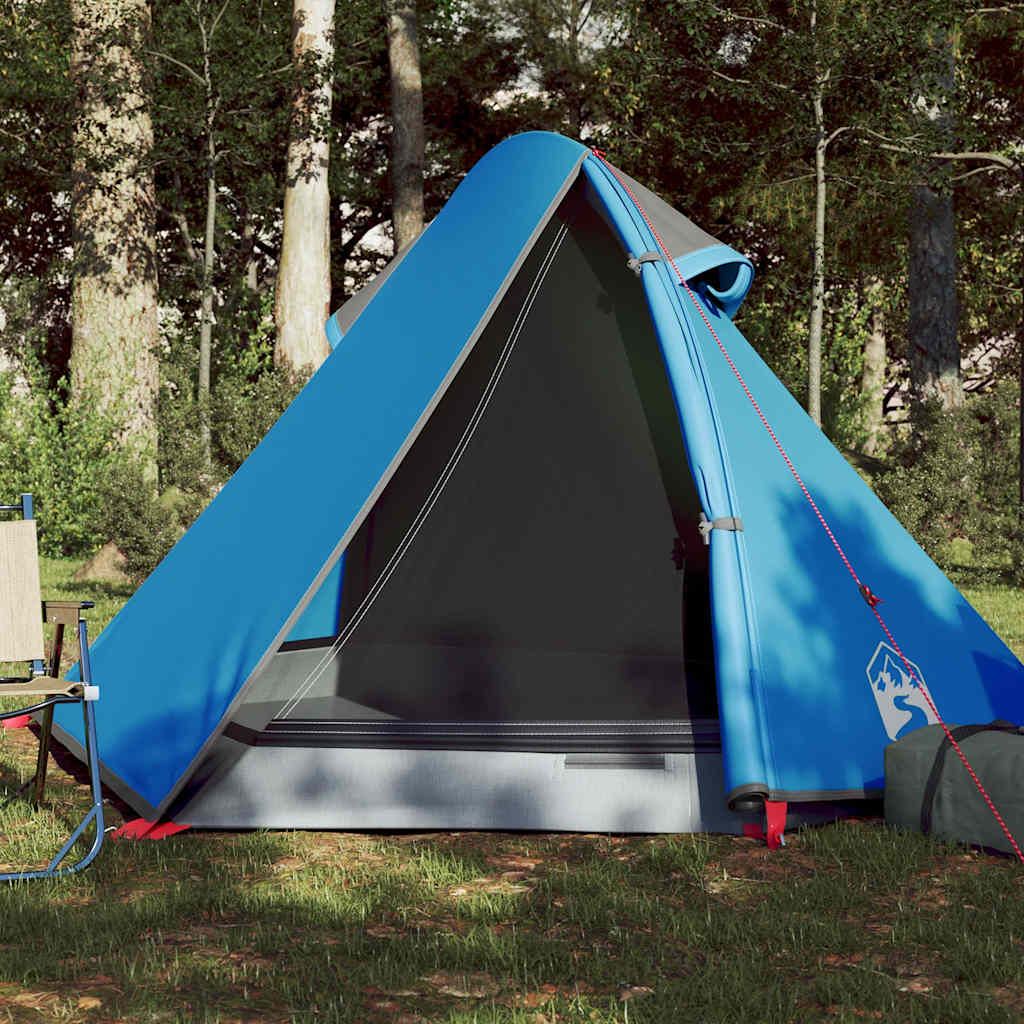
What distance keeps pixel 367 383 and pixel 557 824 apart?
5.56 ft

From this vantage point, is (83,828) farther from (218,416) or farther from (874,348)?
(874,348)

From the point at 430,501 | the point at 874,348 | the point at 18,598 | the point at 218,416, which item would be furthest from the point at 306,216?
the point at 874,348

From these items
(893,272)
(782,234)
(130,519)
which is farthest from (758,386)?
(893,272)

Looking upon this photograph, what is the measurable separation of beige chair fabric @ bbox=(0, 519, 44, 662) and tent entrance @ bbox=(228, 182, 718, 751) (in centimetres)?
76

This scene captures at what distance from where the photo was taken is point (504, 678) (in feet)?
17.4

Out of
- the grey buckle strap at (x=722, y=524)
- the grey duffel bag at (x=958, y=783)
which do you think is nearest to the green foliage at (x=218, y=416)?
the grey buckle strap at (x=722, y=524)

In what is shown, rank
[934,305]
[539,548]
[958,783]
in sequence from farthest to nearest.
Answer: [934,305] < [539,548] < [958,783]

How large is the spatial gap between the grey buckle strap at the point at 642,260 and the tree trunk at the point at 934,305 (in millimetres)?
11203

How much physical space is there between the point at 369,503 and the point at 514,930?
4.91 ft

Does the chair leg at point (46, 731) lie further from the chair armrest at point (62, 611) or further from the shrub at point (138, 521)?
the shrub at point (138, 521)

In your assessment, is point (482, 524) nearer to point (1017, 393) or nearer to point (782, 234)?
point (1017, 393)

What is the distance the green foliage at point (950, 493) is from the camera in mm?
11008

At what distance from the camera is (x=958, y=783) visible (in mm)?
4008

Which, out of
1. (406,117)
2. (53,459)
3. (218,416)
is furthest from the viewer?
(406,117)
